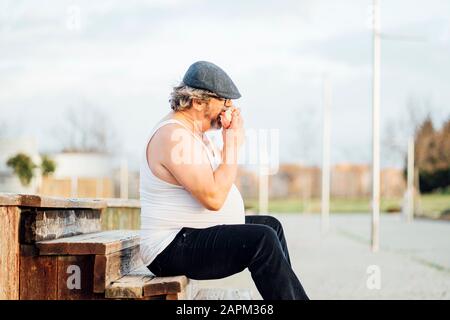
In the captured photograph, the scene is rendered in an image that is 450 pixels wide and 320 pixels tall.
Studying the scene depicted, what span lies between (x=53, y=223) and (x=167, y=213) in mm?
632

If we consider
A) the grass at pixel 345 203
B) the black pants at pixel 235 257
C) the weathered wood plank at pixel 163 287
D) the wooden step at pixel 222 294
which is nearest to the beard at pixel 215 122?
the black pants at pixel 235 257

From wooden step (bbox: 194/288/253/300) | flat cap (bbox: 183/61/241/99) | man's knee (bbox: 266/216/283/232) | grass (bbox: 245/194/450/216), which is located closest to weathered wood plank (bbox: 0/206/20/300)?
flat cap (bbox: 183/61/241/99)

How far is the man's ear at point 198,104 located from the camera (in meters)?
3.99

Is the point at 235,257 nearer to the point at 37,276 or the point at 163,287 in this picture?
the point at 163,287

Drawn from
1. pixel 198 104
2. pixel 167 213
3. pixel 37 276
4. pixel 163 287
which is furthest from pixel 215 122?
pixel 37 276

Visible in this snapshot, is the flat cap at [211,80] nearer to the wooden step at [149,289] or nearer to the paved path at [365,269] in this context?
the wooden step at [149,289]

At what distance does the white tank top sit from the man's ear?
15 cm

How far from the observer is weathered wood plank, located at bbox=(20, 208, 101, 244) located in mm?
3789

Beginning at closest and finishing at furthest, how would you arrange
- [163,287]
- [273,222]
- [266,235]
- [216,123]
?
[266,235] < [163,287] < [216,123] < [273,222]

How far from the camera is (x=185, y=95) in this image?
3988 mm

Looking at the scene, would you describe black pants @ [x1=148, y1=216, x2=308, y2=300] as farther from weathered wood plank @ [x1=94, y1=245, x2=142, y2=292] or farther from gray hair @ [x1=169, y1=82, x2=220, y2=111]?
gray hair @ [x1=169, y1=82, x2=220, y2=111]

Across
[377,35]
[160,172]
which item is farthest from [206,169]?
[377,35]

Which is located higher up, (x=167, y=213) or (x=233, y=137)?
(x=233, y=137)

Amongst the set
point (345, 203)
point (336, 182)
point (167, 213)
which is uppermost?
point (167, 213)
